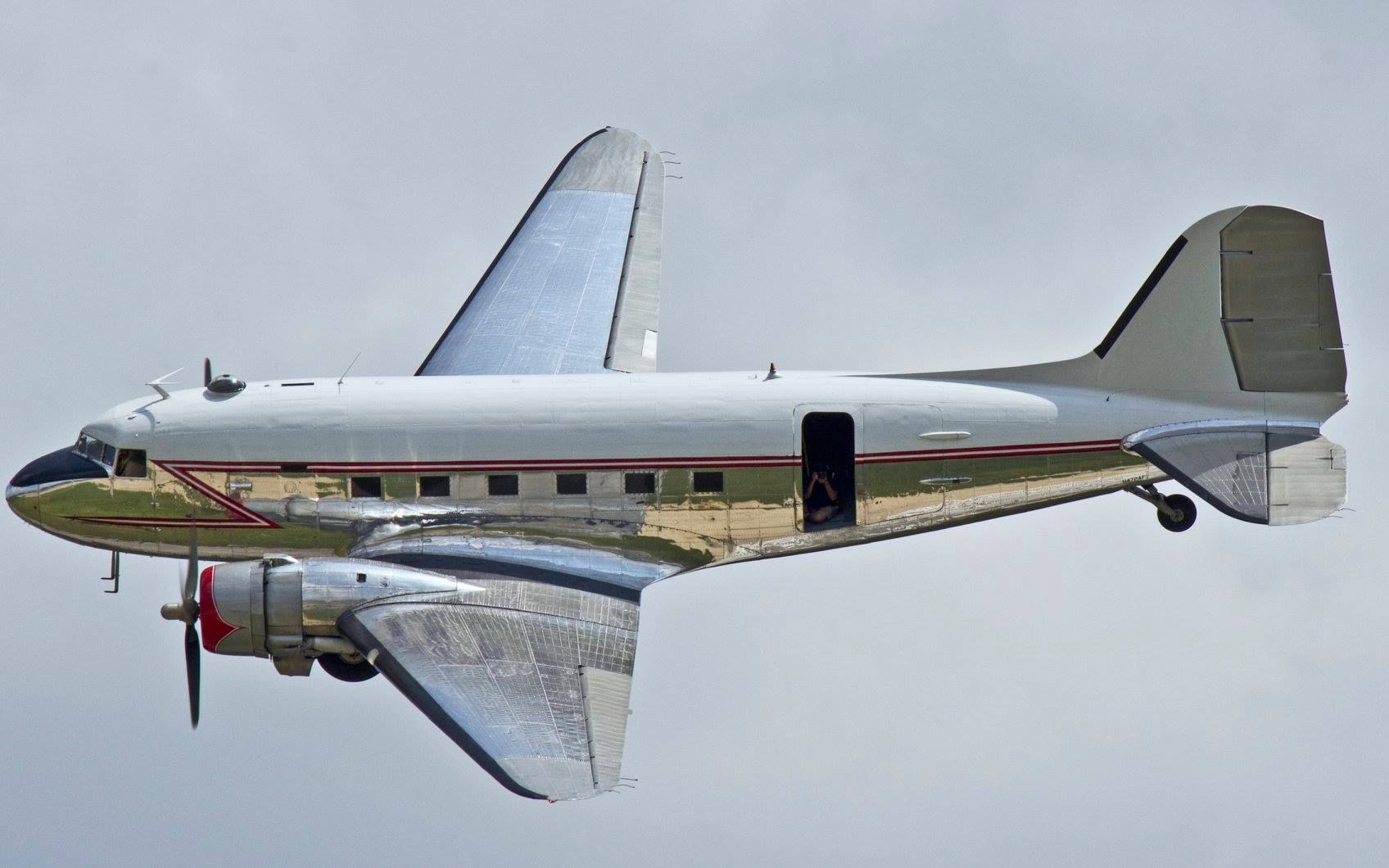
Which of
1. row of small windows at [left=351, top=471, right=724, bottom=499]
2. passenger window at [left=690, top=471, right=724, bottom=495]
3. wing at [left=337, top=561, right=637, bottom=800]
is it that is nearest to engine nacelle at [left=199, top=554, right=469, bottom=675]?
wing at [left=337, top=561, right=637, bottom=800]

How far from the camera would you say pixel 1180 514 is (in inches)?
1072

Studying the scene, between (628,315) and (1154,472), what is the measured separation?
8.11m

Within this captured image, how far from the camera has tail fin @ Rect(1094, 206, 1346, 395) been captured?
26.0 meters

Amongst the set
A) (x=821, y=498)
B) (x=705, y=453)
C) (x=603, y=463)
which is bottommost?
(x=821, y=498)

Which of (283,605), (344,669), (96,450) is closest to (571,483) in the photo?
(344,669)

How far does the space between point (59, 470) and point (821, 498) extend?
9.72 meters

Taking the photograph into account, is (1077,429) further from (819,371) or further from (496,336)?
(496,336)

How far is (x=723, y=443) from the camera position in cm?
2611

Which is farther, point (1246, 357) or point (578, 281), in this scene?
point (578, 281)

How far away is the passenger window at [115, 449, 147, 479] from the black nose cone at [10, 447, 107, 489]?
22 cm

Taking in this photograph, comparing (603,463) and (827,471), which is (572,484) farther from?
(827,471)

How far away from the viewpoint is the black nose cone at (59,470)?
26.8 m

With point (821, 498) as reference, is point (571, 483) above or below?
above

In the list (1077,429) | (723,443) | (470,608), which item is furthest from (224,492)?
(1077,429)
